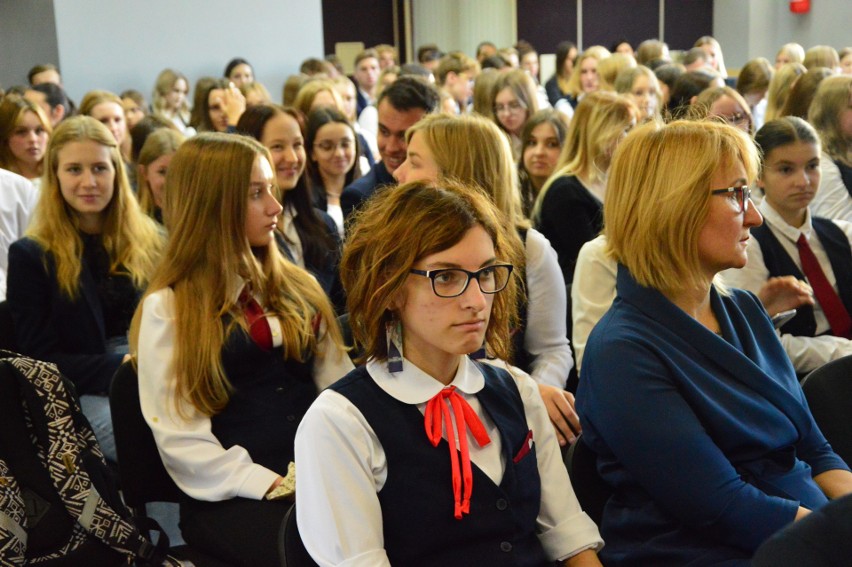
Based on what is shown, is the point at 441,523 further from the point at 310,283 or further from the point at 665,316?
the point at 310,283

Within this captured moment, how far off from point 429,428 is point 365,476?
0.45 ft

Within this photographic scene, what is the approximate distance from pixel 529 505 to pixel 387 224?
0.54 metres

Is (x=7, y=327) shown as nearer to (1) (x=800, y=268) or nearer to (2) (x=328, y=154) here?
(2) (x=328, y=154)

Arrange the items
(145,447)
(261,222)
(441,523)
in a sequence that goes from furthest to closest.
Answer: (261,222), (145,447), (441,523)

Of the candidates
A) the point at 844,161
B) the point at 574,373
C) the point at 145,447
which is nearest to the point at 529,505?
the point at 145,447

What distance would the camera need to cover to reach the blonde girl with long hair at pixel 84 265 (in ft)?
9.77

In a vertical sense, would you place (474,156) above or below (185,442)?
above

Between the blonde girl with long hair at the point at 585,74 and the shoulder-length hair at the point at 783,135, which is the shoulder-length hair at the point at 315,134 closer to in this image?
the shoulder-length hair at the point at 783,135

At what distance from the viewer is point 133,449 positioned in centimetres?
226

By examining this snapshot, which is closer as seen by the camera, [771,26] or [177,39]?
[177,39]

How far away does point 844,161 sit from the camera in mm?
4355

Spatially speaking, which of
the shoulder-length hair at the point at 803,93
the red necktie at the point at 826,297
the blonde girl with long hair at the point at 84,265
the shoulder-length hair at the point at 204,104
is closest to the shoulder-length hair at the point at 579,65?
the shoulder-length hair at the point at 204,104

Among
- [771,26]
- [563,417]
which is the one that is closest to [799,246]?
[563,417]

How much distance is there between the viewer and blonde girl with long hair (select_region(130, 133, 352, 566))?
7.34 feet
